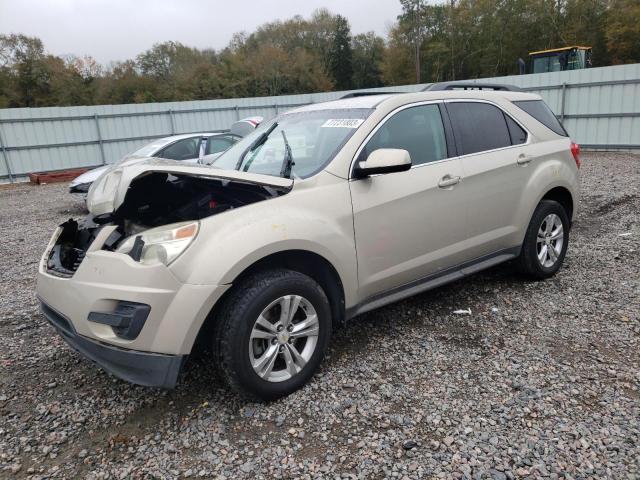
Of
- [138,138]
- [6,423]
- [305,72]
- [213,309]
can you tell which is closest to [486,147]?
[213,309]

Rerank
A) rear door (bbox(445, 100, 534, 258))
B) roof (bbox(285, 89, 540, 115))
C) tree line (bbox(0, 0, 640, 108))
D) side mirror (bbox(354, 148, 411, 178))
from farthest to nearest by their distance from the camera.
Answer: tree line (bbox(0, 0, 640, 108)), rear door (bbox(445, 100, 534, 258)), roof (bbox(285, 89, 540, 115)), side mirror (bbox(354, 148, 411, 178))

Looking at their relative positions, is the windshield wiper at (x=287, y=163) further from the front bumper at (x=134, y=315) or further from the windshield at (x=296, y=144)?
the front bumper at (x=134, y=315)

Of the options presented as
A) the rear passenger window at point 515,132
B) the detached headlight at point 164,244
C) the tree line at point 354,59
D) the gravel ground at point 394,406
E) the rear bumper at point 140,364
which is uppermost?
the tree line at point 354,59

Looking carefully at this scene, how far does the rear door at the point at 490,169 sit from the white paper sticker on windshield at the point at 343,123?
0.90 m

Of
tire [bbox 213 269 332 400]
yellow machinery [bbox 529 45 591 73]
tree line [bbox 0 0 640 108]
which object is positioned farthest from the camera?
tree line [bbox 0 0 640 108]

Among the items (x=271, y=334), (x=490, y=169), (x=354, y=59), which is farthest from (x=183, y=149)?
(x=354, y=59)

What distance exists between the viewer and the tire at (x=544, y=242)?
4277 mm

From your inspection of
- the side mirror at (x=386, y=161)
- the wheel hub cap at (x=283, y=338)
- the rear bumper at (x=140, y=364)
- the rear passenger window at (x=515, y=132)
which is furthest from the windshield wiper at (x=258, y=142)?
the rear passenger window at (x=515, y=132)

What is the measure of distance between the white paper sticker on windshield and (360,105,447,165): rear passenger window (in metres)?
→ 0.15

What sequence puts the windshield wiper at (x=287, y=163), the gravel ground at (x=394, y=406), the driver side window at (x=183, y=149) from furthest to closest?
the driver side window at (x=183, y=149) → the windshield wiper at (x=287, y=163) → the gravel ground at (x=394, y=406)

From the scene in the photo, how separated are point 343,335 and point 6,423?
2.24m

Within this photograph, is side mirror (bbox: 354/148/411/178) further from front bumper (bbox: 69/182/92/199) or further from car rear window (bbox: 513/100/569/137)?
front bumper (bbox: 69/182/92/199)

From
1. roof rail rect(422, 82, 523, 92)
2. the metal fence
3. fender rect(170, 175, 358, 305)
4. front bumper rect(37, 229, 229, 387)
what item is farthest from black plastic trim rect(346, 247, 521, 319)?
the metal fence

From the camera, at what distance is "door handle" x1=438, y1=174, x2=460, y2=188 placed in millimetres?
3496
